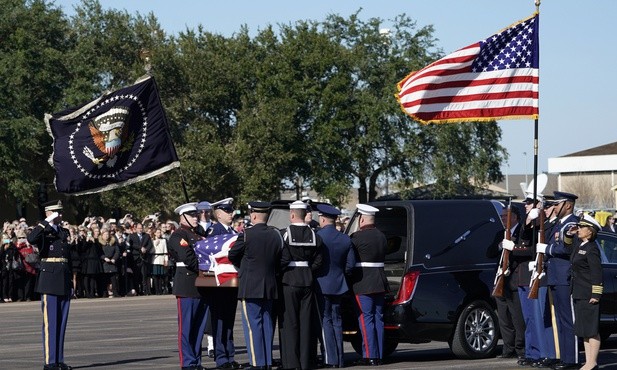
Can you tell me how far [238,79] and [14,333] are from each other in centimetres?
4693

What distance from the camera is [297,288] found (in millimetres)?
15273

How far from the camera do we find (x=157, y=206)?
200ft

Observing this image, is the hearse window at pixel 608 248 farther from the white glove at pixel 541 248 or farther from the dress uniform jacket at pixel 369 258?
the dress uniform jacket at pixel 369 258

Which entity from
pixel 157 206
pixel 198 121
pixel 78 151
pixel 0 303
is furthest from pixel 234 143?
pixel 78 151

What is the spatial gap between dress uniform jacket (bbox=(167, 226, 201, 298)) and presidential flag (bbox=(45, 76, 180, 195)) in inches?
62.3

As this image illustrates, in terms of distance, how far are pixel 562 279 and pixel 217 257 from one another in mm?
3948

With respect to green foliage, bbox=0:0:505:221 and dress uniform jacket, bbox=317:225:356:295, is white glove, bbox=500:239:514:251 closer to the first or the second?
dress uniform jacket, bbox=317:225:356:295

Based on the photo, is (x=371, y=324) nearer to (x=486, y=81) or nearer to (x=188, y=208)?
(x=188, y=208)

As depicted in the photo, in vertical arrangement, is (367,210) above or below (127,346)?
above

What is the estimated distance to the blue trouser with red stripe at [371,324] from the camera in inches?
632

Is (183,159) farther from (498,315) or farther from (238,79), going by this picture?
(498,315)

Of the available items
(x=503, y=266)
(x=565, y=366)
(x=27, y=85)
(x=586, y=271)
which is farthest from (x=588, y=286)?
(x=27, y=85)

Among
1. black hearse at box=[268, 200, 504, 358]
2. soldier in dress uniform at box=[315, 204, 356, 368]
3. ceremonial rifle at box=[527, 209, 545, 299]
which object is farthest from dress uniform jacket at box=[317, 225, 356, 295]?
ceremonial rifle at box=[527, 209, 545, 299]

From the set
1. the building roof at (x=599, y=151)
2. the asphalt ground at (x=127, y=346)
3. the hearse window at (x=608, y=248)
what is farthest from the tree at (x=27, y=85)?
the building roof at (x=599, y=151)
